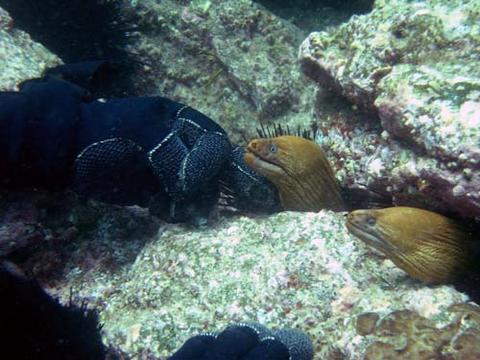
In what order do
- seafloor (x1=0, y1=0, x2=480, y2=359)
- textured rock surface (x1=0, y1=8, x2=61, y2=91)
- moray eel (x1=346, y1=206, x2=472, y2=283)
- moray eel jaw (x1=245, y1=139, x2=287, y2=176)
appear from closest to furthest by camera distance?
seafloor (x1=0, y1=0, x2=480, y2=359) → moray eel (x1=346, y1=206, x2=472, y2=283) → moray eel jaw (x1=245, y1=139, x2=287, y2=176) → textured rock surface (x1=0, y1=8, x2=61, y2=91)

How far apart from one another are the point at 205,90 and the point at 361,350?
4133 mm

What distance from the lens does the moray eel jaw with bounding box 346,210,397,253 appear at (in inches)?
123

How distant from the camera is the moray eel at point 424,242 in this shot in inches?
120

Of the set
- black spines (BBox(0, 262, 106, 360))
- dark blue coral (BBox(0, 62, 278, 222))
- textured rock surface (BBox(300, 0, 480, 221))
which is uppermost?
textured rock surface (BBox(300, 0, 480, 221))

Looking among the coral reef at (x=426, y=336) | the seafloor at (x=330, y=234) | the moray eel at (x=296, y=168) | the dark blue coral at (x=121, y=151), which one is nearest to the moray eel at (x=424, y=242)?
the seafloor at (x=330, y=234)

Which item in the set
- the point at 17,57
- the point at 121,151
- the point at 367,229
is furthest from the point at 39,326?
the point at 17,57

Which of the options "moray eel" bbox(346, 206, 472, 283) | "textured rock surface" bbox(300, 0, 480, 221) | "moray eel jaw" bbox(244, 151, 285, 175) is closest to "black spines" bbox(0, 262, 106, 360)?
"moray eel jaw" bbox(244, 151, 285, 175)

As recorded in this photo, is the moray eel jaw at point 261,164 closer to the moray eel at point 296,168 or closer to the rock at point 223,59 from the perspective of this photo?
the moray eel at point 296,168

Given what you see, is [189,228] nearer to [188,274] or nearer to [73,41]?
[188,274]

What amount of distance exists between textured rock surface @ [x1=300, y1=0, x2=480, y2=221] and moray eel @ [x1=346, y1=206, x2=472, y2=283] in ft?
0.60

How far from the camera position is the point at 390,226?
3.09m

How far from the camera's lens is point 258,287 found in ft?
10.8

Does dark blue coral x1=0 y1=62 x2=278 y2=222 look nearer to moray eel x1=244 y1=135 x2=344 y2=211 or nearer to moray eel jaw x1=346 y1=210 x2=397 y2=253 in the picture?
moray eel x1=244 y1=135 x2=344 y2=211

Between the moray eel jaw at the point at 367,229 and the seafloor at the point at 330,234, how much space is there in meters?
0.26
